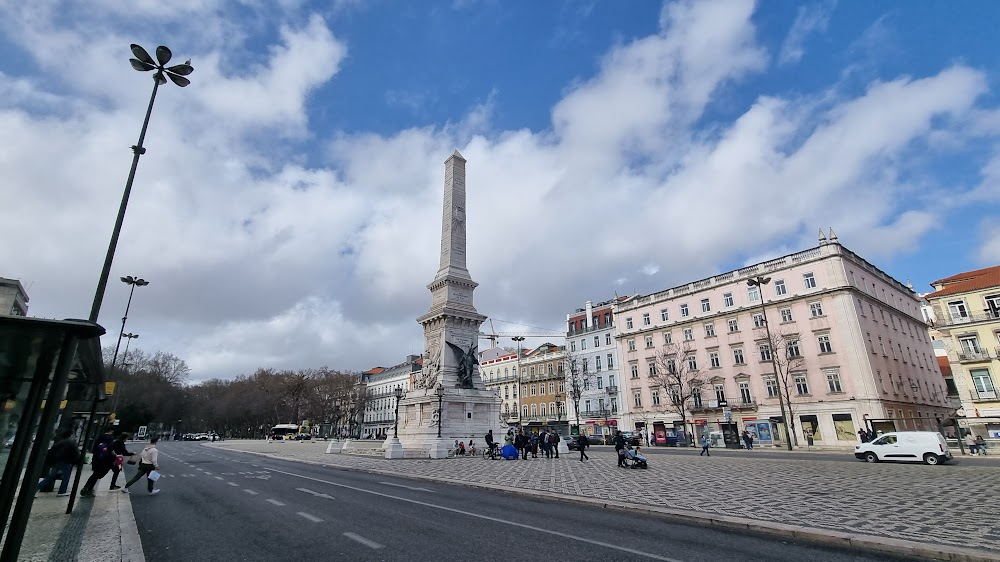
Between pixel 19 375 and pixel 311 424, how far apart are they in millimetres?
84549

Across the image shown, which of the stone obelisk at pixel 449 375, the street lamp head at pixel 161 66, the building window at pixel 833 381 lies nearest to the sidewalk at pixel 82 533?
the street lamp head at pixel 161 66

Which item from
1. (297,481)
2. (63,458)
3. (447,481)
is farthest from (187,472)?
(447,481)

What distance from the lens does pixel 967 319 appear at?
132ft

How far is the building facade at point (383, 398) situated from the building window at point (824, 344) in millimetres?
61168

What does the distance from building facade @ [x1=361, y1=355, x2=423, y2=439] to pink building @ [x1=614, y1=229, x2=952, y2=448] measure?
46734 millimetres

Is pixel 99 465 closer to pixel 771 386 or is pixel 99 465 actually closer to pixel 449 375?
pixel 449 375

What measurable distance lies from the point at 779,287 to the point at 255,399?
8029 centimetres

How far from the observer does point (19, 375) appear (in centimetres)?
555

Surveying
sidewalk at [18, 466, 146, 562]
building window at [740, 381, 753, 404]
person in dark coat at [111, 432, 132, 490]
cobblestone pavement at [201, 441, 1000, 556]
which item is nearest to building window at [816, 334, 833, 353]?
building window at [740, 381, 753, 404]

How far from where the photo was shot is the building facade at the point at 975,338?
125 ft

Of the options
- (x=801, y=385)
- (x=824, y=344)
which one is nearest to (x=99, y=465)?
(x=801, y=385)

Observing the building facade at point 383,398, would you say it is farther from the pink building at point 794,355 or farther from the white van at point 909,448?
the white van at point 909,448

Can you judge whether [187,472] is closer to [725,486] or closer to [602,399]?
[725,486]

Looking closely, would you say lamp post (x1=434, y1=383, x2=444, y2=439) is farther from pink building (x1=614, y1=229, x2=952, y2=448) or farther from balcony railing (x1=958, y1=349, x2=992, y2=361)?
balcony railing (x1=958, y1=349, x2=992, y2=361)
